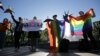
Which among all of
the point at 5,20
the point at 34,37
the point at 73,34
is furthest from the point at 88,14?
the point at 5,20

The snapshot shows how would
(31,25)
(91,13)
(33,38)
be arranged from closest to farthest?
1. (91,13)
2. (33,38)
3. (31,25)

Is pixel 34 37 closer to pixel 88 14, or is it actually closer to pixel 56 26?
pixel 56 26

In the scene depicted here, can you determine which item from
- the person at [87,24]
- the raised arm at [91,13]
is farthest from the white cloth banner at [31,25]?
the raised arm at [91,13]

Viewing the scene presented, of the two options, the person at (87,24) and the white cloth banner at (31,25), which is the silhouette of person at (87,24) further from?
the white cloth banner at (31,25)

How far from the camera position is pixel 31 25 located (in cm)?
1392

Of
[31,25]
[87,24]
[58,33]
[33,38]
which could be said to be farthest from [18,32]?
[87,24]

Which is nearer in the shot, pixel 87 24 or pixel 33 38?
pixel 87 24

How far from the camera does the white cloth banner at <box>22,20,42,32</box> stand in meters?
13.7

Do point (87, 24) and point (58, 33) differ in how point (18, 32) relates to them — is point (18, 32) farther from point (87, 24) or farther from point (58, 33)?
point (87, 24)

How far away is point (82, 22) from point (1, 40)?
495cm

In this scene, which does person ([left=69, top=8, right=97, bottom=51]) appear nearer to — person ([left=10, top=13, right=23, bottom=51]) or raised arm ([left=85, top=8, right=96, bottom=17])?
raised arm ([left=85, top=8, right=96, bottom=17])

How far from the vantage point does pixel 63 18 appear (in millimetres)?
13188

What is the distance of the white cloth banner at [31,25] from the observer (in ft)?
44.9

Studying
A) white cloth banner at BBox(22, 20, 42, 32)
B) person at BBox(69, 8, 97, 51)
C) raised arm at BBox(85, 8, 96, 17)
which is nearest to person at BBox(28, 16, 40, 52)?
white cloth banner at BBox(22, 20, 42, 32)
